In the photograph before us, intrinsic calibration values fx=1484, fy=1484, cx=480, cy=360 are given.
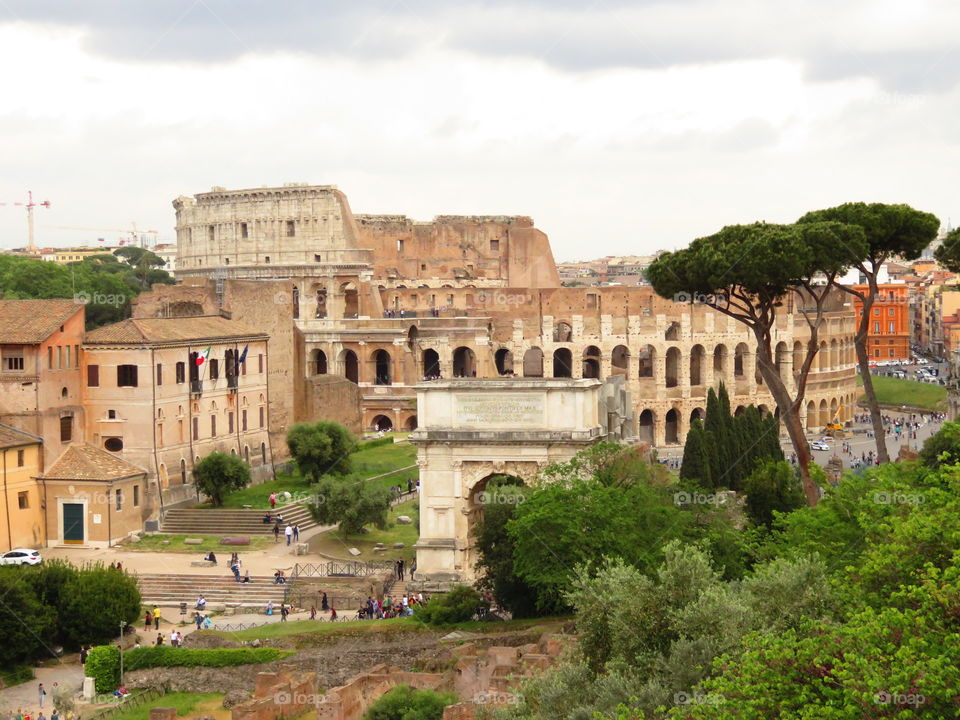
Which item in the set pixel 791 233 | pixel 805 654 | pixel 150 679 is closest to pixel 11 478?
pixel 150 679

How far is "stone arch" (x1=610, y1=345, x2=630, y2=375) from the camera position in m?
83.4

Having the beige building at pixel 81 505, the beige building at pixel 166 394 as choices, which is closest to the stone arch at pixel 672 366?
the beige building at pixel 166 394

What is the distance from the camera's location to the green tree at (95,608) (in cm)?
3381

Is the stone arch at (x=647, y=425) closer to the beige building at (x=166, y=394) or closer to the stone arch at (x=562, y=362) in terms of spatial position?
the stone arch at (x=562, y=362)

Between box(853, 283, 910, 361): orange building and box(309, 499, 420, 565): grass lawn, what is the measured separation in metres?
70.3

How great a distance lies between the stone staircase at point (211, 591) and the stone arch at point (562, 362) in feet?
155

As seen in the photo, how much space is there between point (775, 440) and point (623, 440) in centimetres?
1010

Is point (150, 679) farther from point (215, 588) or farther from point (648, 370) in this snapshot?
point (648, 370)

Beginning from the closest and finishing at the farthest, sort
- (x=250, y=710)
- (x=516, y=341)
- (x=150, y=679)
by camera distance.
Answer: (x=250, y=710) → (x=150, y=679) → (x=516, y=341)

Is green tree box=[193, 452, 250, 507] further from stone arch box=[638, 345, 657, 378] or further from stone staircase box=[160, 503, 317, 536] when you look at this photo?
stone arch box=[638, 345, 657, 378]

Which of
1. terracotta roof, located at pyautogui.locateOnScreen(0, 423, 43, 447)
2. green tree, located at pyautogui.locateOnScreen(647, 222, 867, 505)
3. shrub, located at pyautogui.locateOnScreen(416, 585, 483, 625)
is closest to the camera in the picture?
shrub, located at pyautogui.locateOnScreen(416, 585, 483, 625)

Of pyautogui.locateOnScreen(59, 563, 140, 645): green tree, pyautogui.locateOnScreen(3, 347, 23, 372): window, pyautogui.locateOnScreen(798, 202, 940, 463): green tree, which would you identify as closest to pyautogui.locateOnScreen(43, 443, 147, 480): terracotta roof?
pyautogui.locateOnScreen(3, 347, 23, 372): window

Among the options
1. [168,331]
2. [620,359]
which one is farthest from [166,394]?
[620,359]

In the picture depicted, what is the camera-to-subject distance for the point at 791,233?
35250 mm
